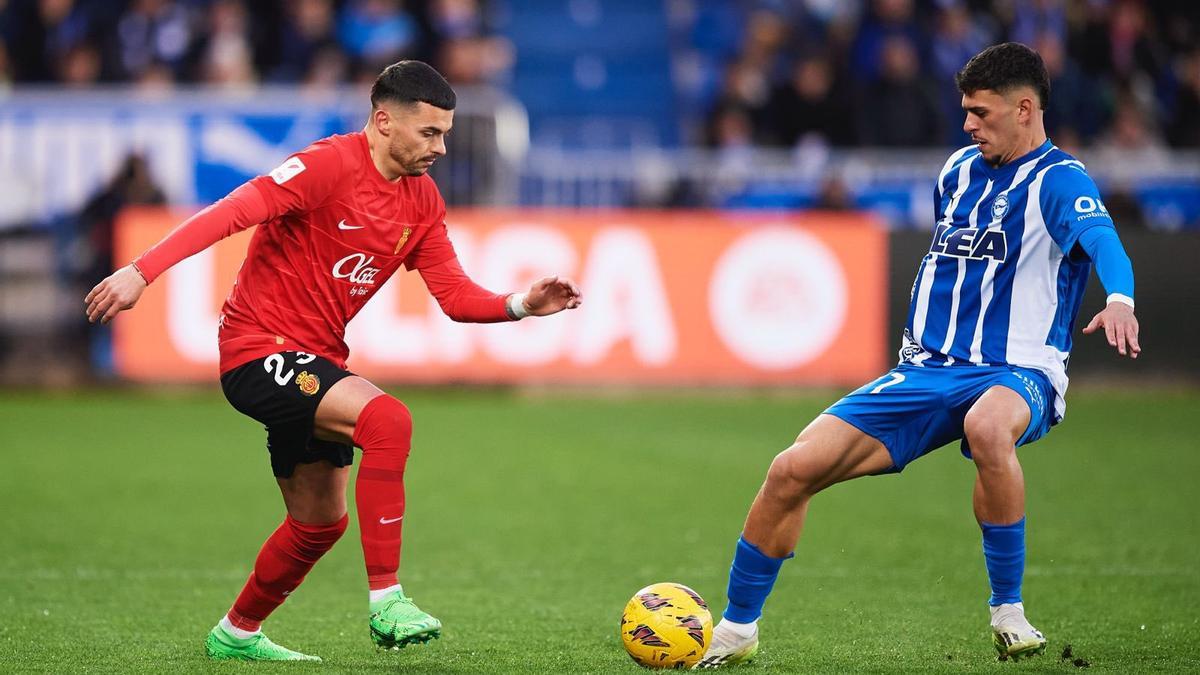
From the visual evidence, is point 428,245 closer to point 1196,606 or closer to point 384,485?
point 384,485

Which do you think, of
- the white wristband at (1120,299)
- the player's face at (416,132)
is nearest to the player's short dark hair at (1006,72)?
the white wristband at (1120,299)

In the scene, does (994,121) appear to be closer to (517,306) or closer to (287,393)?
(517,306)

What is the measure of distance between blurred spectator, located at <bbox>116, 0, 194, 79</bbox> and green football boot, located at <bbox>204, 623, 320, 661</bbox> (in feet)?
42.7

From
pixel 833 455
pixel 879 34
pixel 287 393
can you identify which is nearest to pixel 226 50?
pixel 879 34

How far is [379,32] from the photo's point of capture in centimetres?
1836

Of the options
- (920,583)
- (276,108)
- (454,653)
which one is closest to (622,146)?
(276,108)

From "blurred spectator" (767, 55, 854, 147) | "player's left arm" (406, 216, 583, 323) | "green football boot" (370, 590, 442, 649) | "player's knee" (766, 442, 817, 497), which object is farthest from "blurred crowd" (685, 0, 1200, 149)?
"green football boot" (370, 590, 442, 649)

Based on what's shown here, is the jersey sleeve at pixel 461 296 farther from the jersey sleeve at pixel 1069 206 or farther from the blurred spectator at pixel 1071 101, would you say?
the blurred spectator at pixel 1071 101

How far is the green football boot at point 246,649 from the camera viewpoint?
5820 mm

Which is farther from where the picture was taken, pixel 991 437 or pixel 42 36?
pixel 42 36

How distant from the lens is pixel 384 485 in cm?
535

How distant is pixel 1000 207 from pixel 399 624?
8.22ft

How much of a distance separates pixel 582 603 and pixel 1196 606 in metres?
2.57

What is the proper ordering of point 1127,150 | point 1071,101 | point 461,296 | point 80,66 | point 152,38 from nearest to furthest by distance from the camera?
point 461,296, point 80,66, point 152,38, point 1127,150, point 1071,101
